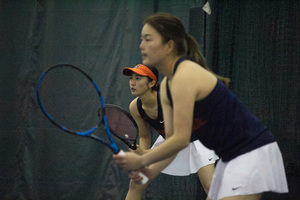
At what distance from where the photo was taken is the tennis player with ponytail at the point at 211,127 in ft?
7.16

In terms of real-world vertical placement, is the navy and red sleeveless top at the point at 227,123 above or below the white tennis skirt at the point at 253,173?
above

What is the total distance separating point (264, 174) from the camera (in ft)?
7.44

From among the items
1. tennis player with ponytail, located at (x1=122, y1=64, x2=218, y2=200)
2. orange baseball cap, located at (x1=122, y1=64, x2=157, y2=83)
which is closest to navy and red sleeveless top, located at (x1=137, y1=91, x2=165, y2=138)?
tennis player with ponytail, located at (x1=122, y1=64, x2=218, y2=200)

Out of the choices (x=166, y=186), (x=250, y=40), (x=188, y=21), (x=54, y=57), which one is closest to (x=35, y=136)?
(x=54, y=57)

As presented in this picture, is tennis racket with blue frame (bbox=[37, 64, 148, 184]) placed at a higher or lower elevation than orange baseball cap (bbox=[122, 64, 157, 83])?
lower

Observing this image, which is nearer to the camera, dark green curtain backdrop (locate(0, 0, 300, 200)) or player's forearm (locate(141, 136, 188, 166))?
player's forearm (locate(141, 136, 188, 166))

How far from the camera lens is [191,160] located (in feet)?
12.7

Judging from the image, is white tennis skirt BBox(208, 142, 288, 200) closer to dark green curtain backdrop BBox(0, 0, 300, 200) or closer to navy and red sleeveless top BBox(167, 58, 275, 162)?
navy and red sleeveless top BBox(167, 58, 275, 162)

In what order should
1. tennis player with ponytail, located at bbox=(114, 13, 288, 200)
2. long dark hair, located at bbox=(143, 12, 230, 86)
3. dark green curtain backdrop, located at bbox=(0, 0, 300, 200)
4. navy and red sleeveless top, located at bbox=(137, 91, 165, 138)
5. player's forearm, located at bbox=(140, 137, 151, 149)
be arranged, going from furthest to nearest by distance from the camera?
dark green curtain backdrop, located at bbox=(0, 0, 300, 200) < player's forearm, located at bbox=(140, 137, 151, 149) < navy and red sleeveless top, located at bbox=(137, 91, 165, 138) < long dark hair, located at bbox=(143, 12, 230, 86) < tennis player with ponytail, located at bbox=(114, 13, 288, 200)

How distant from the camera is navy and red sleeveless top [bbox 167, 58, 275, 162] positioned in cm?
224

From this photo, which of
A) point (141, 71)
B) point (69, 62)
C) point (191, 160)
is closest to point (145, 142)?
point (191, 160)

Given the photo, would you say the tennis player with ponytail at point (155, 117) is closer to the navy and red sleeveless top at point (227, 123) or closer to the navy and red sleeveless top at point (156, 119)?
the navy and red sleeveless top at point (156, 119)

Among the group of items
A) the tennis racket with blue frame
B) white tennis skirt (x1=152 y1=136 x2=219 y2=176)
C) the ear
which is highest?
the ear

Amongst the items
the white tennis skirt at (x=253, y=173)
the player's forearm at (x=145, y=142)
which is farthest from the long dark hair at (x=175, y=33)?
the player's forearm at (x=145, y=142)
